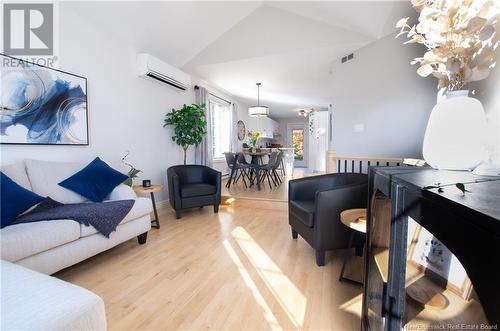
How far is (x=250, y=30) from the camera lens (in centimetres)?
375

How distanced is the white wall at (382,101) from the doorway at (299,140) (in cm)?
698

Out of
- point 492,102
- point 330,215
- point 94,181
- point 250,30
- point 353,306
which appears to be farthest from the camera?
point 250,30

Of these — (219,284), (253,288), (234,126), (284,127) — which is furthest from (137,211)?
(284,127)

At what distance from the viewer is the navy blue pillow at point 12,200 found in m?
1.65

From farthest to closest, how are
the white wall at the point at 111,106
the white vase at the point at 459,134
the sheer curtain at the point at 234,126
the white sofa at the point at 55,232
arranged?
the sheer curtain at the point at 234,126
the white wall at the point at 111,106
the white sofa at the point at 55,232
the white vase at the point at 459,134

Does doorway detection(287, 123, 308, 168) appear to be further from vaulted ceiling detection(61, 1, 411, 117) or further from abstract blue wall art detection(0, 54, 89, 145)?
abstract blue wall art detection(0, 54, 89, 145)

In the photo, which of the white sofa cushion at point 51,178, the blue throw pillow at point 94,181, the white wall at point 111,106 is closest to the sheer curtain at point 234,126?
the white wall at point 111,106

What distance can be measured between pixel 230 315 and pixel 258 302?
209 mm

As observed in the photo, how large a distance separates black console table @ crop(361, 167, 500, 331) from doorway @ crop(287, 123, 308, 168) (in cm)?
1019

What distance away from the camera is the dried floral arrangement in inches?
34.7

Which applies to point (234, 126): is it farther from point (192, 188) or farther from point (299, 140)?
point (299, 140)

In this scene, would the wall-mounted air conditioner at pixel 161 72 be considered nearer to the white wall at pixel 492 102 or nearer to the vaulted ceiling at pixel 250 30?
the vaulted ceiling at pixel 250 30

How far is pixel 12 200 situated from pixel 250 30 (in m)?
3.64

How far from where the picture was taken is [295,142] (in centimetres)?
1117
